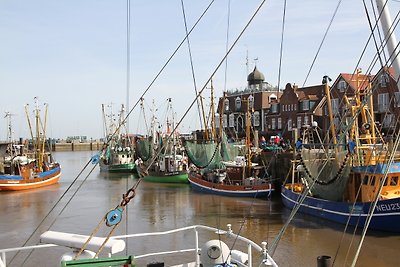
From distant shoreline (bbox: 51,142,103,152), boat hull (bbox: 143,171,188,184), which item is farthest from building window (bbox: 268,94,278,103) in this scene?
distant shoreline (bbox: 51,142,103,152)

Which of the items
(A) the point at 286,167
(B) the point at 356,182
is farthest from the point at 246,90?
(B) the point at 356,182

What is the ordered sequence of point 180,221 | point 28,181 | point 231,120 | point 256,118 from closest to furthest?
point 180,221 → point 28,181 → point 256,118 → point 231,120

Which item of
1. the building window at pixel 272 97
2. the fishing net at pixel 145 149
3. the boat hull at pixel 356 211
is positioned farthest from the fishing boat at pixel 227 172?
the building window at pixel 272 97

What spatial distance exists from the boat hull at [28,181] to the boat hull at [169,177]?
31.0 ft

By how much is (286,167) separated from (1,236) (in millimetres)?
21348

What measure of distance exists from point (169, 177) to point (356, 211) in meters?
26.1

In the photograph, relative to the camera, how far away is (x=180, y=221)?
2398 centimetres

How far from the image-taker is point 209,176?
35.5 meters

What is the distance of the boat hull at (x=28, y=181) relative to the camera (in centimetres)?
3788

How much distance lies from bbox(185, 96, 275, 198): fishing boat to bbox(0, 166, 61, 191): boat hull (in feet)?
45.8

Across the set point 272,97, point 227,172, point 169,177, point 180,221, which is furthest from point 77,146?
point 180,221

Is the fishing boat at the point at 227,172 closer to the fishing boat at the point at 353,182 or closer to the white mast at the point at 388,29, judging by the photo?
the fishing boat at the point at 353,182

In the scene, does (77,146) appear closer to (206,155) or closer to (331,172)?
(206,155)

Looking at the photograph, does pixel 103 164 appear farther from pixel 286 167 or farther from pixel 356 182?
pixel 356 182
